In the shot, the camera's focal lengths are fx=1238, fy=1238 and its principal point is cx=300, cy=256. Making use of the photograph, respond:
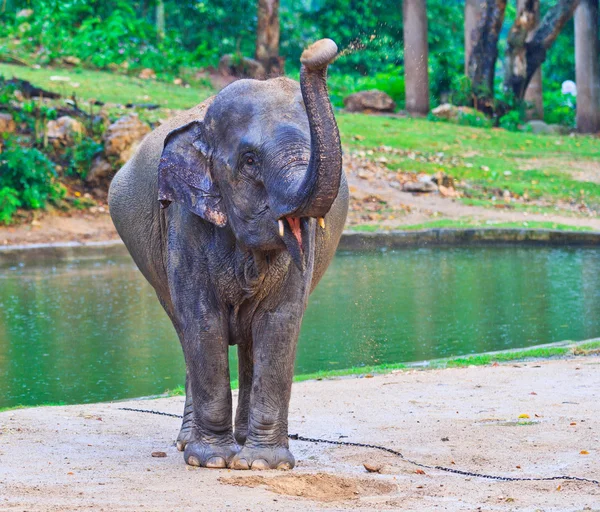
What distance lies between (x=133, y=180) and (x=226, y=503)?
2.83m

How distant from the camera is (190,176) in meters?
5.63

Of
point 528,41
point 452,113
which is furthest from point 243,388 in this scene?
point 528,41

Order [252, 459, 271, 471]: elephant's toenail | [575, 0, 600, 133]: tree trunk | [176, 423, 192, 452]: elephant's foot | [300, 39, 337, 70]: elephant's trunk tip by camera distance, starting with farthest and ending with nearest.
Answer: [575, 0, 600, 133]: tree trunk
[176, 423, 192, 452]: elephant's foot
[252, 459, 271, 471]: elephant's toenail
[300, 39, 337, 70]: elephant's trunk tip

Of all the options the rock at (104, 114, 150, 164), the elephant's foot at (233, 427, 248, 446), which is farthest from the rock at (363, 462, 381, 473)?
the rock at (104, 114, 150, 164)

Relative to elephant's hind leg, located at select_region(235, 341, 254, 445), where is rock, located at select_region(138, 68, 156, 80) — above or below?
below

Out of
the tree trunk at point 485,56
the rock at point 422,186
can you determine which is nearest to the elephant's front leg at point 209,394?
the rock at point 422,186

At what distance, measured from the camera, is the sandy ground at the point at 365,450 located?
4965 mm

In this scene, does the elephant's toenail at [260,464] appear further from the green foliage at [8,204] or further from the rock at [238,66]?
the rock at [238,66]

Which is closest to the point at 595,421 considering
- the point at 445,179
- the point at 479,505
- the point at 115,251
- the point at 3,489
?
the point at 479,505

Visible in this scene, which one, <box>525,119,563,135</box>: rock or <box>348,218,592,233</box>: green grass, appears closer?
<box>348,218,592,233</box>: green grass

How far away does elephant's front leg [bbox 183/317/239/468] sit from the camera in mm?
5738

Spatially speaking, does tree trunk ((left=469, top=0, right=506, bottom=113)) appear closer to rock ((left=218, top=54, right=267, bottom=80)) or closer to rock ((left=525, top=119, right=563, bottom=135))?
rock ((left=525, top=119, right=563, bottom=135))

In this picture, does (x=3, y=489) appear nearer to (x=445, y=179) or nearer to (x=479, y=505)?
(x=479, y=505)

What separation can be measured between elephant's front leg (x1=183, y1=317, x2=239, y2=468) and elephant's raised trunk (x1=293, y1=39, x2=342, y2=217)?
1.31 metres
